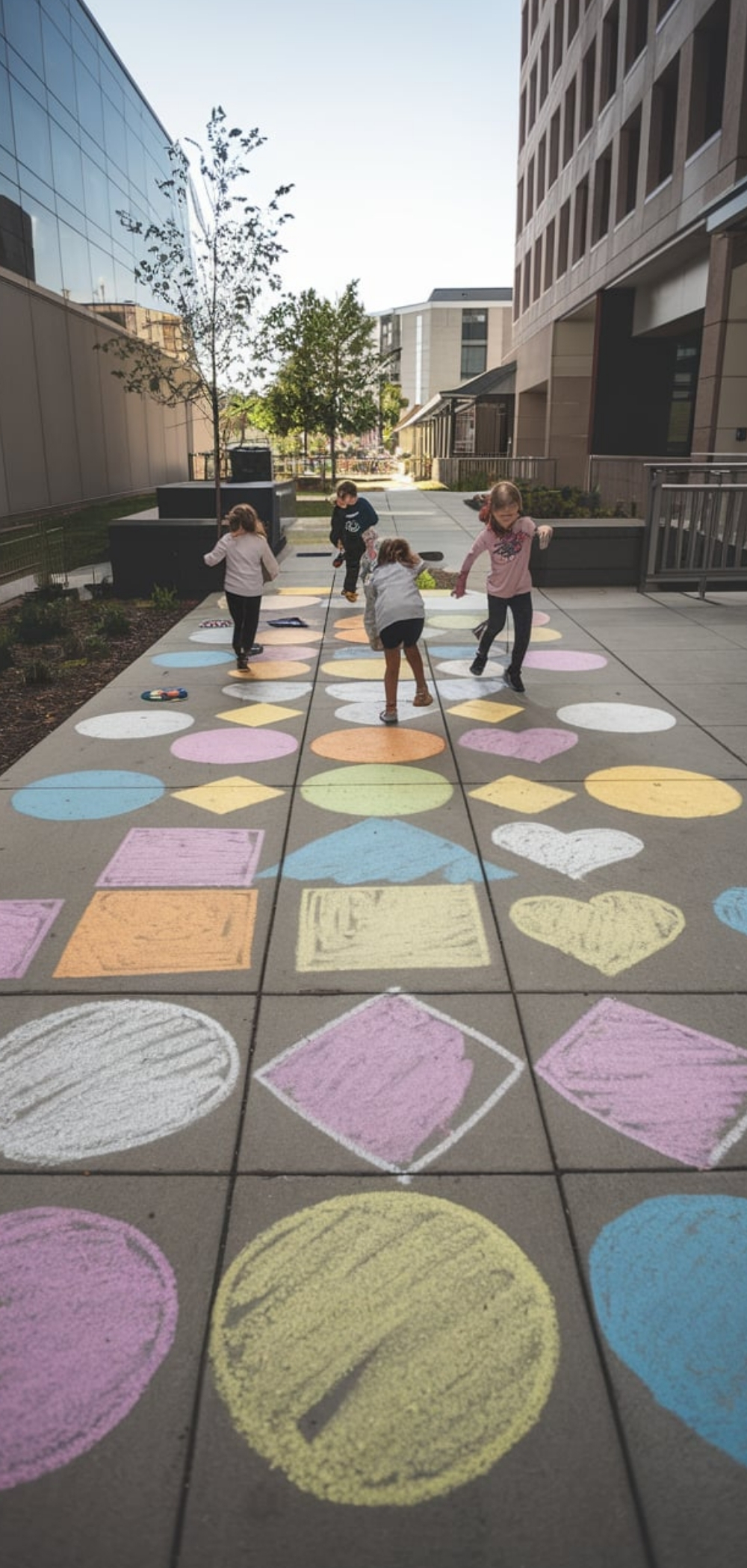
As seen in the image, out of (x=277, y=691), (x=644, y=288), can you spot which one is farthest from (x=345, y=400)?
(x=277, y=691)

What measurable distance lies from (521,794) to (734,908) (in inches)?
66.4

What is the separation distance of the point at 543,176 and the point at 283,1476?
4188 centimetres

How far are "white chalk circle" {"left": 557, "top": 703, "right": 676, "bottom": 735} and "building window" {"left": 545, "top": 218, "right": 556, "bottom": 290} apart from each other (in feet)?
104

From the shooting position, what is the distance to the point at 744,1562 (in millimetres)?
1833

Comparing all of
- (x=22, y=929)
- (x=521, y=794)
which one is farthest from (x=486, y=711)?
(x=22, y=929)

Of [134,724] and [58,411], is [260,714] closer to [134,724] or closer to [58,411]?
[134,724]

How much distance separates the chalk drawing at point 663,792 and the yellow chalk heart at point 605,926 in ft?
3.92

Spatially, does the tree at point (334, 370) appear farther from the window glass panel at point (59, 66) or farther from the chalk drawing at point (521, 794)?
the chalk drawing at point (521, 794)

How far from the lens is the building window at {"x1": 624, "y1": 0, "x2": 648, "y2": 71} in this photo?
23.0 meters

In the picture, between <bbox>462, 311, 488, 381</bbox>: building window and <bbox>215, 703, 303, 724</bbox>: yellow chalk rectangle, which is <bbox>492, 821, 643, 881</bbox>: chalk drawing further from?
<bbox>462, 311, 488, 381</bbox>: building window

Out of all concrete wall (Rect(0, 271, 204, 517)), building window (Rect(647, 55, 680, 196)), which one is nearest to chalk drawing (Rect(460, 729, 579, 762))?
concrete wall (Rect(0, 271, 204, 517))

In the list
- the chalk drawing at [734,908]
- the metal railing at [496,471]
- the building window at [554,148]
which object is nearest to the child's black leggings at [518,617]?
the chalk drawing at [734,908]

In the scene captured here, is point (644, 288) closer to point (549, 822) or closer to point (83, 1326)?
point (549, 822)

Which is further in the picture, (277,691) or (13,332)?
(13,332)
